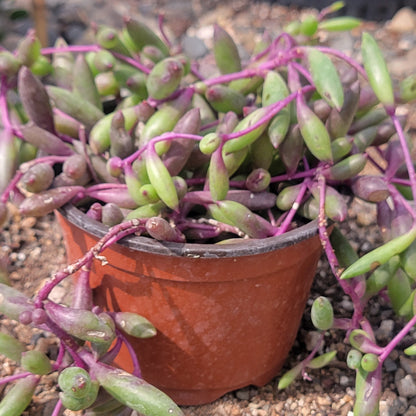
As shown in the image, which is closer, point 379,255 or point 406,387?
point 379,255

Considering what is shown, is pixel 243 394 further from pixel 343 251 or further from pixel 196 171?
pixel 196 171

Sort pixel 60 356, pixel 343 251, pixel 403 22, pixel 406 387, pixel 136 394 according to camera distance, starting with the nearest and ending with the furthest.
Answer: pixel 136 394
pixel 60 356
pixel 343 251
pixel 406 387
pixel 403 22

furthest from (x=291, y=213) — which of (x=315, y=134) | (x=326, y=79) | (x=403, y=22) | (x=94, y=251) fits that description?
(x=403, y=22)

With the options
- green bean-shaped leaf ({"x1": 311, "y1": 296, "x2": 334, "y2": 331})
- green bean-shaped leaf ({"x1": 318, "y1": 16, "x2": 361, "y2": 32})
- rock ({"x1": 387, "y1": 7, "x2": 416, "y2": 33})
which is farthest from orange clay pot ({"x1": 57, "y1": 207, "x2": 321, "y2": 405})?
rock ({"x1": 387, "y1": 7, "x2": 416, "y2": 33})

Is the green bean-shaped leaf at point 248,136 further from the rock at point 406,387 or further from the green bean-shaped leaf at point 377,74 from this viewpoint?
the rock at point 406,387

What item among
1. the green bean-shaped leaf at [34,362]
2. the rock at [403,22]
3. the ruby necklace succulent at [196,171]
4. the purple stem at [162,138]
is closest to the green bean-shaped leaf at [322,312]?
the ruby necklace succulent at [196,171]

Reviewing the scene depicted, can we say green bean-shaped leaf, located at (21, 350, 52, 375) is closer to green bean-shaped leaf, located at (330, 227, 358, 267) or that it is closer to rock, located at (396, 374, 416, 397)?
green bean-shaped leaf, located at (330, 227, 358, 267)

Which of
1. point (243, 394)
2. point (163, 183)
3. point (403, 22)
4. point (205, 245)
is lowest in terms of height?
point (403, 22)
